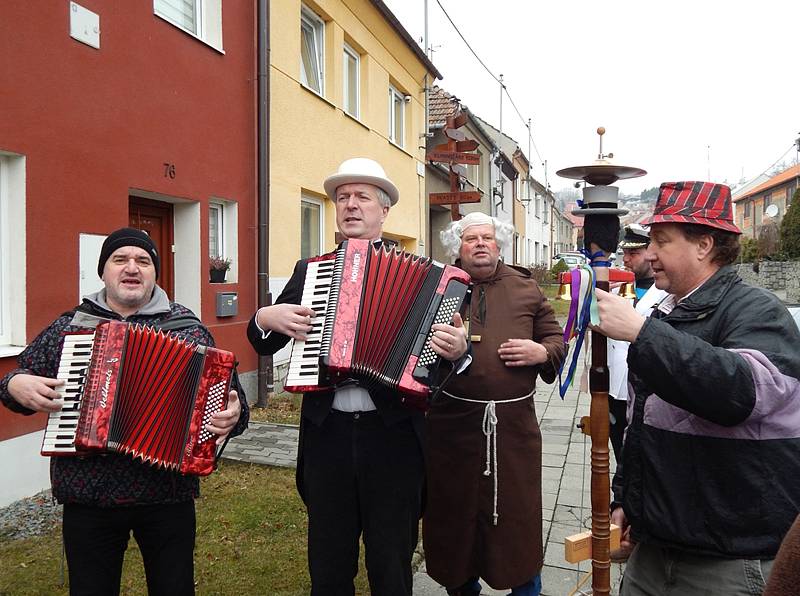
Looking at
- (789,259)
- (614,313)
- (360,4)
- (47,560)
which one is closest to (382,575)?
(614,313)

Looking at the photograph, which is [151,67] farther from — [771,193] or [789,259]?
[771,193]

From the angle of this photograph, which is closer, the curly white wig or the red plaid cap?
the red plaid cap

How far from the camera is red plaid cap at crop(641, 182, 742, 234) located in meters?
1.86

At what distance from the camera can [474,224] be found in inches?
123

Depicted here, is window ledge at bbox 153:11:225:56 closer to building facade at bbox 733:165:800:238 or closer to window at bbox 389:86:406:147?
window at bbox 389:86:406:147

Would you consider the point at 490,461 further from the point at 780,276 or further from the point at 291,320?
the point at 780,276

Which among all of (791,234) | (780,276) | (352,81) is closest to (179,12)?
(352,81)

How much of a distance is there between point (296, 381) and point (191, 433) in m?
0.45

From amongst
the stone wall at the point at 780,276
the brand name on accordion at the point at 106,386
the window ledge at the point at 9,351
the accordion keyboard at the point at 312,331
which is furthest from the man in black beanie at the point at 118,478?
the stone wall at the point at 780,276

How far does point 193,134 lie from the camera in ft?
20.4

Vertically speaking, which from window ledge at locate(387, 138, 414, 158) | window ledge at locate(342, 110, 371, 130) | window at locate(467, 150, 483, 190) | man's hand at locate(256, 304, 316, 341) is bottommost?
man's hand at locate(256, 304, 316, 341)

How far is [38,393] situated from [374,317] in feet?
4.02

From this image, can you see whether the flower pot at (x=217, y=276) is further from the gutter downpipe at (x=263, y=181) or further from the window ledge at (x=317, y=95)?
the window ledge at (x=317, y=95)

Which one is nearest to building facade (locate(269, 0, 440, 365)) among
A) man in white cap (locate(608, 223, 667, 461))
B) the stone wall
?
man in white cap (locate(608, 223, 667, 461))
